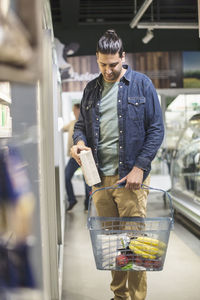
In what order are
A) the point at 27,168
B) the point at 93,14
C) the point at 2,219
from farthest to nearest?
the point at 93,14 < the point at 27,168 < the point at 2,219

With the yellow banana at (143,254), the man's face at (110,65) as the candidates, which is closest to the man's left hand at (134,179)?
the yellow banana at (143,254)

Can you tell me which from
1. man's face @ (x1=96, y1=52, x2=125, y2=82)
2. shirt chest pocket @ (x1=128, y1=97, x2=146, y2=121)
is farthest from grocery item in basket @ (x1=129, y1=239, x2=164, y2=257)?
man's face @ (x1=96, y1=52, x2=125, y2=82)

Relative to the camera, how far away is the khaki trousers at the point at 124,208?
8.42ft

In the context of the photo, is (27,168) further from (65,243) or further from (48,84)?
(65,243)

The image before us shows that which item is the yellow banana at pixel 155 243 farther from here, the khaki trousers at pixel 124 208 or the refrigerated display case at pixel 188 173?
the refrigerated display case at pixel 188 173

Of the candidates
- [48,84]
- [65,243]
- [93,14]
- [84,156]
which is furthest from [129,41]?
[84,156]

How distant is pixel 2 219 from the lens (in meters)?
1.05

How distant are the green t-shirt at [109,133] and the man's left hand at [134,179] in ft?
0.57

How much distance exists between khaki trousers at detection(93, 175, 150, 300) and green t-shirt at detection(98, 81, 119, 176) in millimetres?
81

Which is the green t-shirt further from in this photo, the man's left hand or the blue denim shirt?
the man's left hand

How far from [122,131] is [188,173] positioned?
3791 millimetres

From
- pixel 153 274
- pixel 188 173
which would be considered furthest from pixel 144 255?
pixel 188 173

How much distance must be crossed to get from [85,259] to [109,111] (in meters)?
2.30

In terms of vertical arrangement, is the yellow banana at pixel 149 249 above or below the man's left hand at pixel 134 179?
below
